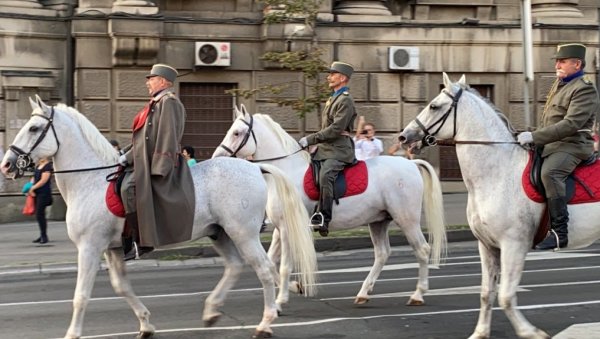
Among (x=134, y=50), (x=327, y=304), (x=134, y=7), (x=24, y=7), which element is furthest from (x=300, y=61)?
(x=327, y=304)

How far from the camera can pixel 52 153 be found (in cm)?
940

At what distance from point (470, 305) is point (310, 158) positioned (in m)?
2.58

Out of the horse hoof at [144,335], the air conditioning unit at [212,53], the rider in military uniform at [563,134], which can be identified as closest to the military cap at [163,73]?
the horse hoof at [144,335]

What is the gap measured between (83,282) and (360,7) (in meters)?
16.6

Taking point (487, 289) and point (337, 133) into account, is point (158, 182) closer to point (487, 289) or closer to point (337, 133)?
point (487, 289)

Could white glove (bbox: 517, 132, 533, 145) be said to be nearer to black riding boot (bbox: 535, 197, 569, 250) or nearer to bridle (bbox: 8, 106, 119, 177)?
black riding boot (bbox: 535, 197, 569, 250)

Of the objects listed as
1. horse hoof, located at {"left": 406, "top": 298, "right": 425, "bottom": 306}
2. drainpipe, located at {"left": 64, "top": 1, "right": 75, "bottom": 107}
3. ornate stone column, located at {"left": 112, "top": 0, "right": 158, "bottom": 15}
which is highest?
ornate stone column, located at {"left": 112, "top": 0, "right": 158, "bottom": 15}

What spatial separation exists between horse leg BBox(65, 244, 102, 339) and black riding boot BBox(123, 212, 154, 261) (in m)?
0.32

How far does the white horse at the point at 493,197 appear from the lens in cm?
896

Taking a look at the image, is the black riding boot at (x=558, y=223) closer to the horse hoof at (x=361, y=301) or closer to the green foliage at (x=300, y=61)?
the horse hoof at (x=361, y=301)

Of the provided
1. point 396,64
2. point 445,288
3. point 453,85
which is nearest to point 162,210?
point 453,85

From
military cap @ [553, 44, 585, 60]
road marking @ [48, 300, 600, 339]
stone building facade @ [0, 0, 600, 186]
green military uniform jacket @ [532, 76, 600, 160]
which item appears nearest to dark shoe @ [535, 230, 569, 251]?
green military uniform jacket @ [532, 76, 600, 160]

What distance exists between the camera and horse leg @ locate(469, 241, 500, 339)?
30.0ft

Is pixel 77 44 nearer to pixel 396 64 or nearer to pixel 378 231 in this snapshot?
pixel 396 64
